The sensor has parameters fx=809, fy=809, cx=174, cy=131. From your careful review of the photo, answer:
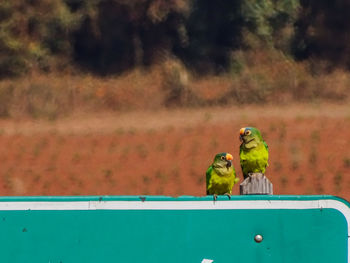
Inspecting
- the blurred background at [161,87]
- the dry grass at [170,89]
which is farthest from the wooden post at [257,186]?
the dry grass at [170,89]

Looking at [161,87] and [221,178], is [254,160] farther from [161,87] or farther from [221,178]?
[161,87]

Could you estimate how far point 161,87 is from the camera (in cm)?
3194

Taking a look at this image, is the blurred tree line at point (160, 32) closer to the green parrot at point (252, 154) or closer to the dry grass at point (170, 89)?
the dry grass at point (170, 89)

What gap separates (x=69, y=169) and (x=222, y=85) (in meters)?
8.54
